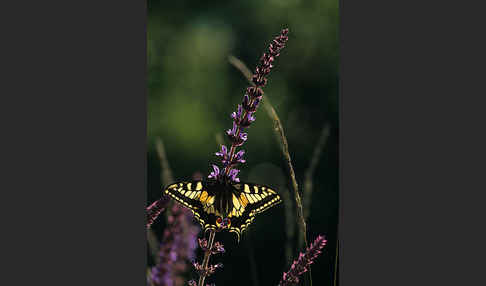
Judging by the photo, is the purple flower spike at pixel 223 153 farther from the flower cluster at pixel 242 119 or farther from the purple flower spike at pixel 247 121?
the purple flower spike at pixel 247 121

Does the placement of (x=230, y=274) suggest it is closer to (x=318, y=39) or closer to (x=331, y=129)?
(x=331, y=129)

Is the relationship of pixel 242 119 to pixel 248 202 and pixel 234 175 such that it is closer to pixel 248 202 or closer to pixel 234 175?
pixel 234 175

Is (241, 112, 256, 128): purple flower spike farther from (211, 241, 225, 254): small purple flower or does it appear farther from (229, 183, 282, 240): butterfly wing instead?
(211, 241, 225, 254): small purple flower

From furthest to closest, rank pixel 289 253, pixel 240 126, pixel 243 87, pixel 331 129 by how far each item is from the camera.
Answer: pixel 243 87 → pixel 331 129 → pixel 289 253 → pixel 240 126

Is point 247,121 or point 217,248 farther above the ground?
point 247,121

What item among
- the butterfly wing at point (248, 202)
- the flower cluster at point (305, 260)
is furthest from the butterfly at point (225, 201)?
the flower cluster at point (305, 260)

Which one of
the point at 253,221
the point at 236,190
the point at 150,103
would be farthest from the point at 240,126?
the point at 150,103

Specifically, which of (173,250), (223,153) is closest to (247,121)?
(223,153)
